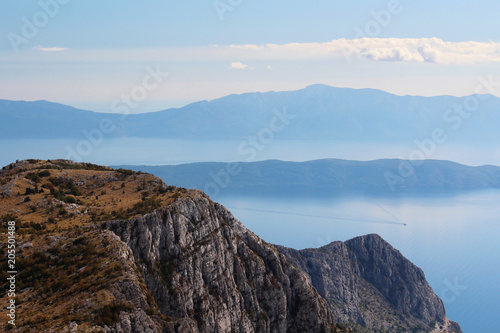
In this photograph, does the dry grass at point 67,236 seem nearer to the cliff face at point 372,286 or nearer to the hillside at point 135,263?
the hillside at point 135,263

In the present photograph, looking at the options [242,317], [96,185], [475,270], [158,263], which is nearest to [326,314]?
[242,317]

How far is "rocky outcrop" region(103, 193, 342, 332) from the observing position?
47.9m

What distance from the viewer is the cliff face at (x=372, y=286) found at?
107875mm

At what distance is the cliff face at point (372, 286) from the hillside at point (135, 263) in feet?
151

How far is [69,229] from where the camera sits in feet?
147

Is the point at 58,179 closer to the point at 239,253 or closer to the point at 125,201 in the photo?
the point at 125,201

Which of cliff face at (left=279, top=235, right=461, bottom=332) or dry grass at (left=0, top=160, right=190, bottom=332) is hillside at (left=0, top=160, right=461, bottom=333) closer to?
dry grass at (left=0, top=160, right=190, bottom=332)

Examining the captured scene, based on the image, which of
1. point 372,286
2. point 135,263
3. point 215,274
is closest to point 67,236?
point 135,263

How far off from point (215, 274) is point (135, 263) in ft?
39.1

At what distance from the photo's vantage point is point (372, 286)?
120 meters

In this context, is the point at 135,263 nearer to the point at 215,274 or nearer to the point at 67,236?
the point at 67,236

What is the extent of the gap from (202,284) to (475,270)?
170221 mm

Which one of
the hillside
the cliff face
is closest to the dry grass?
the hillside

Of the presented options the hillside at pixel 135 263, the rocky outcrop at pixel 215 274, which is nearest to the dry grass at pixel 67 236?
the hillside at pixel 135 263
